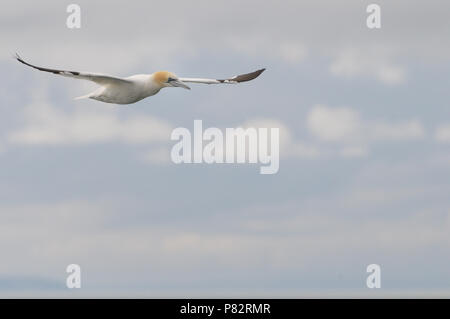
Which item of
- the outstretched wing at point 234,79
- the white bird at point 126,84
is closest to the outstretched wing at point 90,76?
the white bird at point 126,84

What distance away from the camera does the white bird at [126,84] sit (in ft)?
213

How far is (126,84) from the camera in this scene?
66.6 metres

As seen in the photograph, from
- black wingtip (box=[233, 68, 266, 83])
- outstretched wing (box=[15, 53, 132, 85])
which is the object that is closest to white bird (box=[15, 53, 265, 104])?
outstretched wing (box=[15, 53, 132, 85])

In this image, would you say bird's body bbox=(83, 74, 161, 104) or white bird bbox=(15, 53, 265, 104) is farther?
bird's body bbox=(83, 74, 161, 104)

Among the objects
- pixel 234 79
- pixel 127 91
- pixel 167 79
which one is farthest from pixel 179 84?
pixel 234 79

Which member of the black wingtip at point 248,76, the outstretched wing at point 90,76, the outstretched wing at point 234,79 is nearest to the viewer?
the outstretched wing at point 90,76

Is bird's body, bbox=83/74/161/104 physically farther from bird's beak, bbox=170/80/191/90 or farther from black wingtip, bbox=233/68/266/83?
black wingtip, bbox=233/68/266/83

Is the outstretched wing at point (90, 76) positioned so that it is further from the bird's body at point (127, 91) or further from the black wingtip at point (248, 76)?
the black wingtip at point (248, 76)

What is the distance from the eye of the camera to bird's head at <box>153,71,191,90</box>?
68.1m

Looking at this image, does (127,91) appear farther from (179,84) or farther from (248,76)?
(248,76)

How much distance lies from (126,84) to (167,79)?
9.24ft

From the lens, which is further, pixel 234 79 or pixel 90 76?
pixel 234 79
